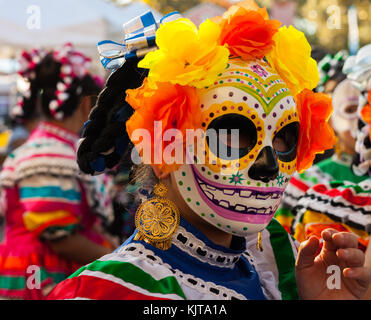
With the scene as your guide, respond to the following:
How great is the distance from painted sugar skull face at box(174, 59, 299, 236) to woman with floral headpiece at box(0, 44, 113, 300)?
5.00 ft

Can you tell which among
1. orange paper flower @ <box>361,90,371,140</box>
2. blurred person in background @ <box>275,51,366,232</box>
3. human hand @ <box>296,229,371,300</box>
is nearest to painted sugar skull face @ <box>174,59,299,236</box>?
human hand @ <box>296,229,371,300</box>

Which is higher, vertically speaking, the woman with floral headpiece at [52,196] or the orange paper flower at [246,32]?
the orange paper flower at [246,32]

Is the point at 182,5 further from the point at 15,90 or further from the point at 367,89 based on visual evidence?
the point at 367,89

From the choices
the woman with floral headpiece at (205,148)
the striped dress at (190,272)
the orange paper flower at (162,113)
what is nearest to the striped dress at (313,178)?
the striped dress at (190,272)

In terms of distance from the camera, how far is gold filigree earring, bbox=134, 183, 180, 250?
156 cm

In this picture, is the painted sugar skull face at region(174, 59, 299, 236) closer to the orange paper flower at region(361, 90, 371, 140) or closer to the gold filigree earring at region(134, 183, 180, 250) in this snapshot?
the gold filigree earring at region(134, 183, 180, 250)

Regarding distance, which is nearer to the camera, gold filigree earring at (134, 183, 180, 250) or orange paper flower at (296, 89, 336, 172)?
gold filigree earring at (134, 183, 180, 250)

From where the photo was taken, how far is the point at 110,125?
5.51 feet

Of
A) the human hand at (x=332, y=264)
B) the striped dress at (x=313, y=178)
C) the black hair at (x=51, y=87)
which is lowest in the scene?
the human hand at (x=332, y=264)

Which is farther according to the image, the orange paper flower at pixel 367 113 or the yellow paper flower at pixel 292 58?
the orange paper flower at pixel 367 113

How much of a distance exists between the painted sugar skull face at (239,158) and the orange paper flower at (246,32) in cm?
5

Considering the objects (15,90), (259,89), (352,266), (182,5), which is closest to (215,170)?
(259,89)

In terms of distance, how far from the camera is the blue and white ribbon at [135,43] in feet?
5.19

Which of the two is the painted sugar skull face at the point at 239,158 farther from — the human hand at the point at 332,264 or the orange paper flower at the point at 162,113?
the human hand at the point at 332,264
